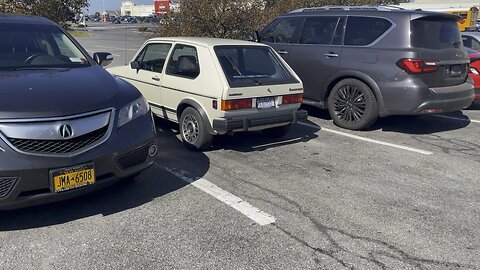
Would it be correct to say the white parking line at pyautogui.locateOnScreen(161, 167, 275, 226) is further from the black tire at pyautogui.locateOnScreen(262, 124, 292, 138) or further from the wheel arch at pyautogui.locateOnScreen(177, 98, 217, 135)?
the black tire at pyautogui.locateOnScreen(262, 124, 292, 138)

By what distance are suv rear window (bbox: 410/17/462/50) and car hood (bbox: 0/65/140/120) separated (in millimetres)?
4376

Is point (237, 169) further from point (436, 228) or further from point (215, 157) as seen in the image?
point (436, 228)

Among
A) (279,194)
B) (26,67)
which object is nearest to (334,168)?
(279,194)

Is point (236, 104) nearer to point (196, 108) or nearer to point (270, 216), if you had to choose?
point (196, 108)

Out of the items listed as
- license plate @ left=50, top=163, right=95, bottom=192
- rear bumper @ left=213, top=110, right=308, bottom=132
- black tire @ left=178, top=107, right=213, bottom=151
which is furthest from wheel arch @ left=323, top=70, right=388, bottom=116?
license plate @ left=50, top=163, right=95, bottom=192

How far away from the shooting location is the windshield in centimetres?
442

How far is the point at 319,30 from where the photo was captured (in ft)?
25.1

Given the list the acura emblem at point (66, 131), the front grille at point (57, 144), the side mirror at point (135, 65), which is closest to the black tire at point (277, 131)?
the side mirror at point (135, 65)

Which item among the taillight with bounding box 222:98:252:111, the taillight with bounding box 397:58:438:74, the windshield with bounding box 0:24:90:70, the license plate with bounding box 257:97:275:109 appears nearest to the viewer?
the windshield with bounding box 0:24:90:70

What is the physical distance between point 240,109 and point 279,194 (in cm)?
143

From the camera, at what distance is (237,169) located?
16.7 feet

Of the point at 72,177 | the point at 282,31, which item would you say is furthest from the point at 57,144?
the point at 282,31

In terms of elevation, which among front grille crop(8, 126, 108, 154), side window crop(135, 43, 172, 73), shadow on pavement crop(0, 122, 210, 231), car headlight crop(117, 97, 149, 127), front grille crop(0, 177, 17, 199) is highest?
side window crop(135, 43, 172, 73)

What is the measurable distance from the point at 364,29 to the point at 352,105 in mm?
1232
